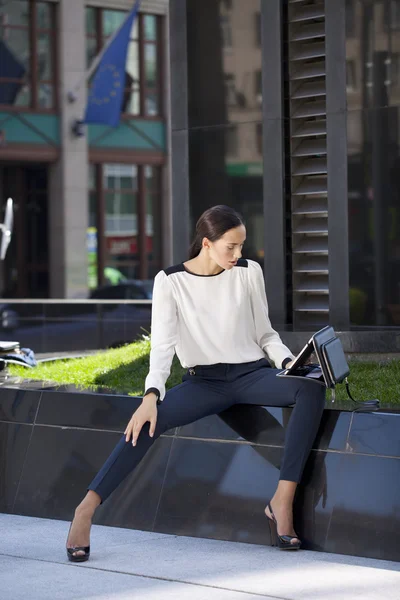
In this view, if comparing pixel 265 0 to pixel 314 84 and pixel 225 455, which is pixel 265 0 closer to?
pixel 314 84

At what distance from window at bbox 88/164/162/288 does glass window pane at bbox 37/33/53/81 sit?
2.97m

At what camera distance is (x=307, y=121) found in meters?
9.52

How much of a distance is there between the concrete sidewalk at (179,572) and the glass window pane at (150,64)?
3014cm

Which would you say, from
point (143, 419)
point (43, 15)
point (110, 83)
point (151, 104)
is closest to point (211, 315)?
point (143, 419)

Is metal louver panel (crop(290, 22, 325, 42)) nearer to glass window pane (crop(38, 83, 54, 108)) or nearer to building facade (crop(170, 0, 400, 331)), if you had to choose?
building facade (crop(170, 0, 400, 331))

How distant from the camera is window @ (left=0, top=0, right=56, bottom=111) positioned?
32.6 metres

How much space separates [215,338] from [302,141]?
4.00 metres

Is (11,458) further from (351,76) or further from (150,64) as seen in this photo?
(150,64)

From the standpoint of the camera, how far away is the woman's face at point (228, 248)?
19.0 ft

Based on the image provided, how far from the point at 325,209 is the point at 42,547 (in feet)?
14.6

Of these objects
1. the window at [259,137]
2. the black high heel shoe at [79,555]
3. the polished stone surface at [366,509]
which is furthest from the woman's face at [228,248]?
the window at [259,137]

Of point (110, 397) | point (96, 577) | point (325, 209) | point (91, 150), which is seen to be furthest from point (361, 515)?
point (91, 150)

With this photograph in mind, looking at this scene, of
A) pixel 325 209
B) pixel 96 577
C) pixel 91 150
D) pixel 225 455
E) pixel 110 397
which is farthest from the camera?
pixel 91 150

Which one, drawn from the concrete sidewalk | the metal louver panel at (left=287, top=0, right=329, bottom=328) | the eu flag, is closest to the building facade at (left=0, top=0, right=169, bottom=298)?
the eu flag
